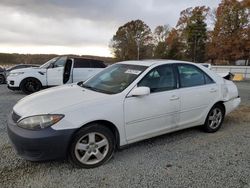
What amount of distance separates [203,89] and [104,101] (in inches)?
82.6

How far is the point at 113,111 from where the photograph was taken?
3428 mm

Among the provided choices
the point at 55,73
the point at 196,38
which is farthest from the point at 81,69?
the point at 196,38

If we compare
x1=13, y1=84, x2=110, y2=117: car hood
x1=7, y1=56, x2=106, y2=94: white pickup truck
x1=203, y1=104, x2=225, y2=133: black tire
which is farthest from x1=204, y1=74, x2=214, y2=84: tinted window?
x1=7, y1=56, x2=106, y2=94: white pickup truck

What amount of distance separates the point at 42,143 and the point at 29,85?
23.9 feet

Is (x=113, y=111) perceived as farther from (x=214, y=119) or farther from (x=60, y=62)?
(x=60, y=62)

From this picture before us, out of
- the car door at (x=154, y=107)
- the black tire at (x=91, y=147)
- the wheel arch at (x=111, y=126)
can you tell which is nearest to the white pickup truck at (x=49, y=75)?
the car door at (x=154, y=107)

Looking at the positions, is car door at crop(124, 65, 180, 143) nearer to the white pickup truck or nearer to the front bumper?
the front bumper

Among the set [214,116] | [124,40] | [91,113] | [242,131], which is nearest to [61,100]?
[91,113]

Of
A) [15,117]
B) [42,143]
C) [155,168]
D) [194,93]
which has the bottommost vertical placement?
[155,168]

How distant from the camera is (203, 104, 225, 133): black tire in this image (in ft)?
15.9

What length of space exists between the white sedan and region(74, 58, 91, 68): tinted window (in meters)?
5.69

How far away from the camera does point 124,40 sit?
182 ft

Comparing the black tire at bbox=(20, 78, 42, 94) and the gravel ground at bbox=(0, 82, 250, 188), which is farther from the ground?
the black tire at bbox=(20, 78, 42, 94)

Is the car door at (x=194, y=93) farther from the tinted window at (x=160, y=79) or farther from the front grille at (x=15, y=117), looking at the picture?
the front grille at (x=15, y=117)
